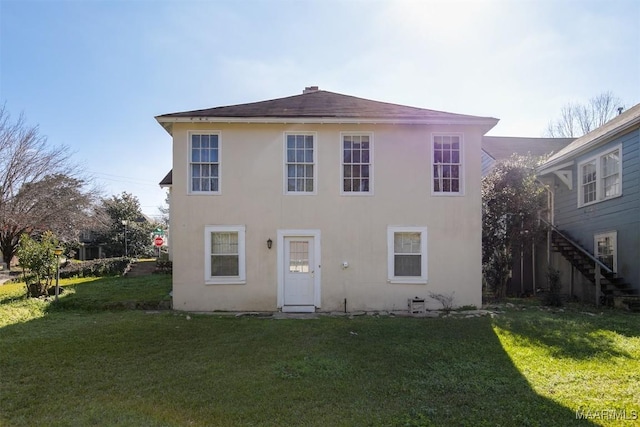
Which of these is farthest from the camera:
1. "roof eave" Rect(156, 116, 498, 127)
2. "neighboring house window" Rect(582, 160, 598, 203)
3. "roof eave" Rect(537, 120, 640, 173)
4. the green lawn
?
"neighboring house window" Rect(582, 160, 598, 203)

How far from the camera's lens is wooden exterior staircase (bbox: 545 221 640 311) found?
11.4 metres

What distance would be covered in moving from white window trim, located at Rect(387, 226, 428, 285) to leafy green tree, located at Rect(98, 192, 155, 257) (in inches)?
920

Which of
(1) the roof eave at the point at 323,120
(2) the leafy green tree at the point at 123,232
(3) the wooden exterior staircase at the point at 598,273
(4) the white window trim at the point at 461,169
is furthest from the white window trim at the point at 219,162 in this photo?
(2) the leafy green tree at the point at 123,232

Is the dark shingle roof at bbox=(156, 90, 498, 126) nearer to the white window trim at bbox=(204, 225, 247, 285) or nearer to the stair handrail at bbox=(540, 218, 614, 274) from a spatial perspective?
the white window trim at bbox=(204, 225, 247, 285)

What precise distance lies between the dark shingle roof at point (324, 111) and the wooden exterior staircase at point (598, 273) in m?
5.53

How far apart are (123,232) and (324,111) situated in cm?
2442

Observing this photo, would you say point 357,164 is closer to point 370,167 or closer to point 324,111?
point 370,167

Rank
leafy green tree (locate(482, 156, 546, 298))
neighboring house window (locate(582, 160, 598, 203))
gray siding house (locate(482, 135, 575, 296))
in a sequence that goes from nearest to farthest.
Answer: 1. leafy green tree (locate(482, 156, 546, 298))
2. neighboring house window (locate(582, 160, 598, 203))
3. gray siding house (locate(482, 135, 575, 296))

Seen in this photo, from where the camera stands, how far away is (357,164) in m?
10.9

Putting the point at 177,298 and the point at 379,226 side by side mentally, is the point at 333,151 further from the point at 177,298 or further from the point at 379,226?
the point at 177,298

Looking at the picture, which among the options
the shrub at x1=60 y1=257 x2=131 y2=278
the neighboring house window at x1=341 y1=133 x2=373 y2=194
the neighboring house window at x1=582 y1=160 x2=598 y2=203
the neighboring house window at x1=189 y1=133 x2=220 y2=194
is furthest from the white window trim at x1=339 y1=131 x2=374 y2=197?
the shrub at x1=60 y1=257 x2=131 y2=278

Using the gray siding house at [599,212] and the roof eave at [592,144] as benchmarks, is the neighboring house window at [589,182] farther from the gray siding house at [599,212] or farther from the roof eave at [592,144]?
the roof eave at [592,144]

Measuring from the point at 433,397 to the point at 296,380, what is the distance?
1693 millimetres

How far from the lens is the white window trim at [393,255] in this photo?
10.8 metres
